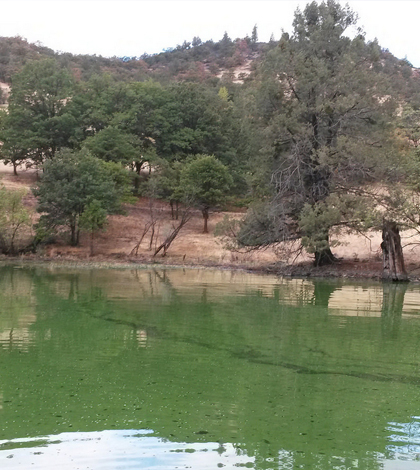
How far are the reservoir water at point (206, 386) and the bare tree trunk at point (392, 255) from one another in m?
10.1

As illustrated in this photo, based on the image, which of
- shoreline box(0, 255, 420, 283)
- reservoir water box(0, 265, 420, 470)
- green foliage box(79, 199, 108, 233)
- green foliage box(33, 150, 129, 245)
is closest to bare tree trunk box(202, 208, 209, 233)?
green foliage box(33, 150, 129, 245)

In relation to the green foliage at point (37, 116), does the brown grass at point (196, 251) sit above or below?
below

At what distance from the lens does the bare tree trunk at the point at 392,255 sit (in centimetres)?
2467

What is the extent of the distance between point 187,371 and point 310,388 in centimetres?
174

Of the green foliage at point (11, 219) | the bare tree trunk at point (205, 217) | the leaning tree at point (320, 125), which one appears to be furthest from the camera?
the bare tree trunk at point (205, 217)

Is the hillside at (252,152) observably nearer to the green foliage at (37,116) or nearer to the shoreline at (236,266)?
the green foliage at (37,116)

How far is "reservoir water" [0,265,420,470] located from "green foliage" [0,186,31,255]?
766 inches

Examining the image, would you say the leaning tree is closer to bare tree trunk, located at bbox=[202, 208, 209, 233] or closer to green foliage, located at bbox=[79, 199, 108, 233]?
green foliage, located at bbox=[79, 199, 108, 233]

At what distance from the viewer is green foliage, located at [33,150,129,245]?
1396 inches

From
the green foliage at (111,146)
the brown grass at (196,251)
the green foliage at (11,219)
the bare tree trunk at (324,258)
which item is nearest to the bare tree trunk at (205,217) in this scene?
the brown grass at (196,251)

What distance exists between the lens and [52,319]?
12.3 metres

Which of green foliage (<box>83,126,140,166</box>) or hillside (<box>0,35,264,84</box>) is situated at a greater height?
hillside (<box>0,35,264,84</box>)

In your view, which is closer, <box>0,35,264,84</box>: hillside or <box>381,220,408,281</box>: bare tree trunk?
<box>381,220,408,281</box>: bare tree trunk

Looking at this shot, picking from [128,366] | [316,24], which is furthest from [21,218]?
[128,366]
